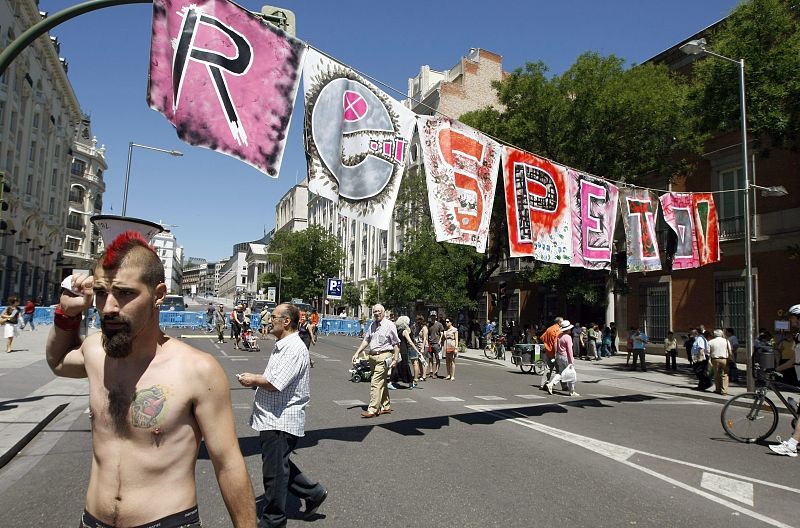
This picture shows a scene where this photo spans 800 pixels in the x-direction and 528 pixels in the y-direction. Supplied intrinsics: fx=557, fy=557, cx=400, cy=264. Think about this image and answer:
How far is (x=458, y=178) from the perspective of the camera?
29.8ft

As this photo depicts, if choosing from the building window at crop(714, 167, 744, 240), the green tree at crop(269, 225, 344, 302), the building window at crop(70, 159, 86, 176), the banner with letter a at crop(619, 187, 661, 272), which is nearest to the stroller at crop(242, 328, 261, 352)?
the banner with letter a at crop(619, 187, 661, 272)

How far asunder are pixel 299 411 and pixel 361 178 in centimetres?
376

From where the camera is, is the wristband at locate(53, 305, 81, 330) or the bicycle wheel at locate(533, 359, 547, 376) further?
the bicycle wheel at locate(533, 359, 547, 376)

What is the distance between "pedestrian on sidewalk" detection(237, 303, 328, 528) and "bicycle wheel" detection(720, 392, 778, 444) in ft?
22.8

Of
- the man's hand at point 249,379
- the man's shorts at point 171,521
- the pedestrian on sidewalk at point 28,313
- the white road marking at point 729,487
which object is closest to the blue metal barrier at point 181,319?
the pedestrian on sidewalk at point 28,313

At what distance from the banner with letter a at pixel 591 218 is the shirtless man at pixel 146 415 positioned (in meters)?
9.92

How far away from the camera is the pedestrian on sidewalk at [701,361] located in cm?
1555

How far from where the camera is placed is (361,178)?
24.9 ft

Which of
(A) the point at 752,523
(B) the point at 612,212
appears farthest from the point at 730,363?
(A) the point at 752,523

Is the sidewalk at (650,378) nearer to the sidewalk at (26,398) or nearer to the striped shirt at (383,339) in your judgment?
the striped shirt at (383,339)

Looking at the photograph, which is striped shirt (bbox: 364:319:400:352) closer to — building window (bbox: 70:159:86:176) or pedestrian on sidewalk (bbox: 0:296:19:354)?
pedestrian on sidewalk (bbox: 0:296:19:354)

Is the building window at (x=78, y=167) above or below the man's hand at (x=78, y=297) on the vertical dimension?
above

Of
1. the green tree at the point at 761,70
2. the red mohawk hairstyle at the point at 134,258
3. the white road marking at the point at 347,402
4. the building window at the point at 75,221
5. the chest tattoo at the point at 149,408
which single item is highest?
the building window at the point at 75,221

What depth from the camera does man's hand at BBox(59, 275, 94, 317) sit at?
241 cm
